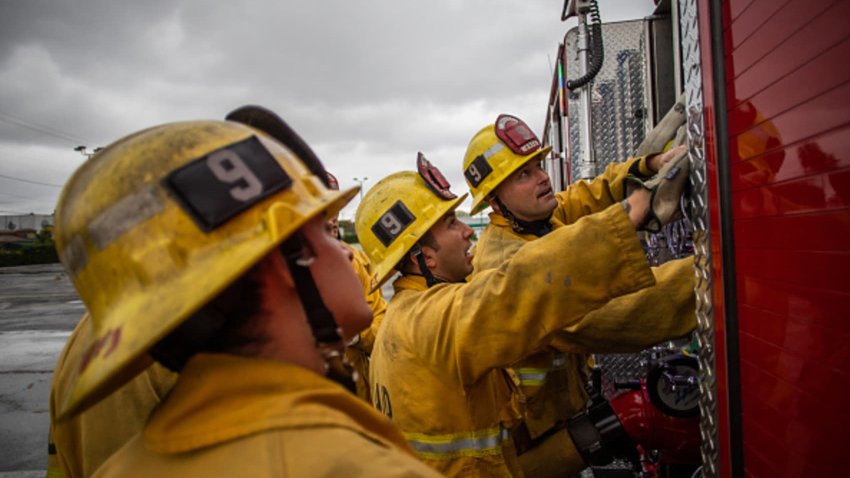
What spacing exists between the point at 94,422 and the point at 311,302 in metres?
1.24

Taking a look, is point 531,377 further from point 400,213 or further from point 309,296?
point 309,296

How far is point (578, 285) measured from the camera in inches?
61.8

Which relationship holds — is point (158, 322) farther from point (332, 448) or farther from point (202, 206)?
point (332, 448)

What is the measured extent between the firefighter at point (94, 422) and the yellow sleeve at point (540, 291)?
1.08 meters

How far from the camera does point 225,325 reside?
101 centimetres

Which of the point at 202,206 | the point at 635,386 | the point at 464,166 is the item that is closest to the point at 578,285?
the point at 202,206

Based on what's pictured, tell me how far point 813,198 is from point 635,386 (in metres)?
2.03

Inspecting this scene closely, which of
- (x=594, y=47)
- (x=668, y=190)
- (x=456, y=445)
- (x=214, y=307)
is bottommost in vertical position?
(x=456, y=445)

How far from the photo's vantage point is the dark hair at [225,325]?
3.25 feet

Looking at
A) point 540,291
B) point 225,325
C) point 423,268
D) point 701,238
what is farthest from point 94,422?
point 701,238

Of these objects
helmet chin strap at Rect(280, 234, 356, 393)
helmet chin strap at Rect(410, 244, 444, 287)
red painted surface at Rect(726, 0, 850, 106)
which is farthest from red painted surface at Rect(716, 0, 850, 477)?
helmet chin strap at Rect(410, 244, 444, 287)

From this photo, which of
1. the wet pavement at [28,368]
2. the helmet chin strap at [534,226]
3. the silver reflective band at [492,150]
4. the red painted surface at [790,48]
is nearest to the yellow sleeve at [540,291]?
the red painted surface at [790,48]

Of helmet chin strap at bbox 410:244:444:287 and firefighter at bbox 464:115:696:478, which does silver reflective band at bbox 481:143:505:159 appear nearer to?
firefighter at bbox 464:115:696:478

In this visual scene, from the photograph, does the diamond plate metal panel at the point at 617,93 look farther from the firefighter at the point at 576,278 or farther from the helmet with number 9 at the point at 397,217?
the helmet with number 9 at the point at 397,217
